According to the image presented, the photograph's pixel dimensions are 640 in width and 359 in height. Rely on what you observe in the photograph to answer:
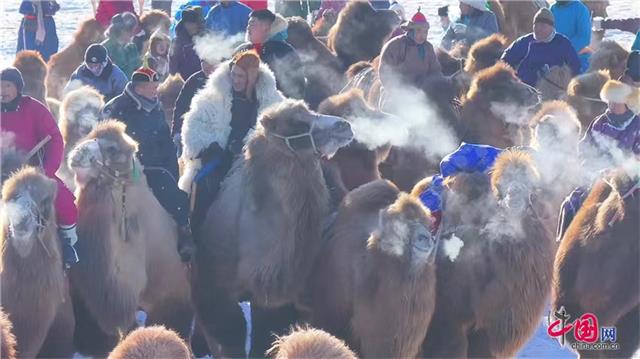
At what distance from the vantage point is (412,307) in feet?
15.5

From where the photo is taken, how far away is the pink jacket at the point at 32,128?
605 cm

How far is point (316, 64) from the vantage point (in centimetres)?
908

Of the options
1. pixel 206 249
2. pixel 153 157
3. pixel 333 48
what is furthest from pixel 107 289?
pixel 333 48

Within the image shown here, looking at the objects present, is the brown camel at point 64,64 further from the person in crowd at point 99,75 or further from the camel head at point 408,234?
the camel head at point 408,234

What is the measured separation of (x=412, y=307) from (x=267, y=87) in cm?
181

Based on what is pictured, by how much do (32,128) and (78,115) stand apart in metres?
0.86

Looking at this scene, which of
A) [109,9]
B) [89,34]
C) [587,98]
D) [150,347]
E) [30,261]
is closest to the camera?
[150,347]

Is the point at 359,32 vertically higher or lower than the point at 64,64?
higher

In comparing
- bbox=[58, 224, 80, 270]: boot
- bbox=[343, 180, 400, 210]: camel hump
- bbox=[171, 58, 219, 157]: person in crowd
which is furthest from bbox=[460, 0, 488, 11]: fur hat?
bbox=[58, 224, 80, 270]: boot

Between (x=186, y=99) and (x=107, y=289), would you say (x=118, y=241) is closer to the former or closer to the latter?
(x=107, y=289)

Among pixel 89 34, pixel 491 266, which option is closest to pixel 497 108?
pixel 491 266

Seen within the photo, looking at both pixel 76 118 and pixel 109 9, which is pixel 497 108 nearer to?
pixel 76 118

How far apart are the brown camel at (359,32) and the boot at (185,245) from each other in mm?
4123

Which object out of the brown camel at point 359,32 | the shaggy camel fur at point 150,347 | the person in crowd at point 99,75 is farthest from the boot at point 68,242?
the brown camel at point 359,32
